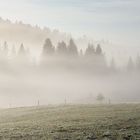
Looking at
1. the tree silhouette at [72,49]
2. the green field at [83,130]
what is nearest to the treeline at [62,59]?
the tree silhouette at [72,49]

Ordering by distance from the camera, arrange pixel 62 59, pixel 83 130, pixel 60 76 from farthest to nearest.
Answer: pixel 60 76 → pixel 62 59 → pixel 83 130

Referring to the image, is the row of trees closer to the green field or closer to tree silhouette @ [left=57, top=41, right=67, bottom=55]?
tree silhouette @ [left=57, top=41, right=67, bottom=55]

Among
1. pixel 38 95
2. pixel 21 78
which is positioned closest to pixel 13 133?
pixel 38 95

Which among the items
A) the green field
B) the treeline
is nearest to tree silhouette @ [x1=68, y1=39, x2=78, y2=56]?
the treeline

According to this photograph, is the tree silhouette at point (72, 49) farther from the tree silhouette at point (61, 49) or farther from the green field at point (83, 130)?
the green field at point (83, 130)

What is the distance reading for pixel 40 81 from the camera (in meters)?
184

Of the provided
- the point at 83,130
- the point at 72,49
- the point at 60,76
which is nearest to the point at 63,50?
the point at 72,49

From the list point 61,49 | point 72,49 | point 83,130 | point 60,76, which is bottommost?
point 83,130

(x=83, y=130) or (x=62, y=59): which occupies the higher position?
(x=62, y=59)

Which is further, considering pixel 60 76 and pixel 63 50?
pixel 60 76

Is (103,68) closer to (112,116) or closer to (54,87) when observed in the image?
(54,87)

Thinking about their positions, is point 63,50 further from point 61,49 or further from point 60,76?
point 60,76

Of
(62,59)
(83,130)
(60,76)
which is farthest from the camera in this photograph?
(60,76)

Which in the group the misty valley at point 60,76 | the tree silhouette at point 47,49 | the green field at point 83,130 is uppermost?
the tree silhouette at point 47,49
